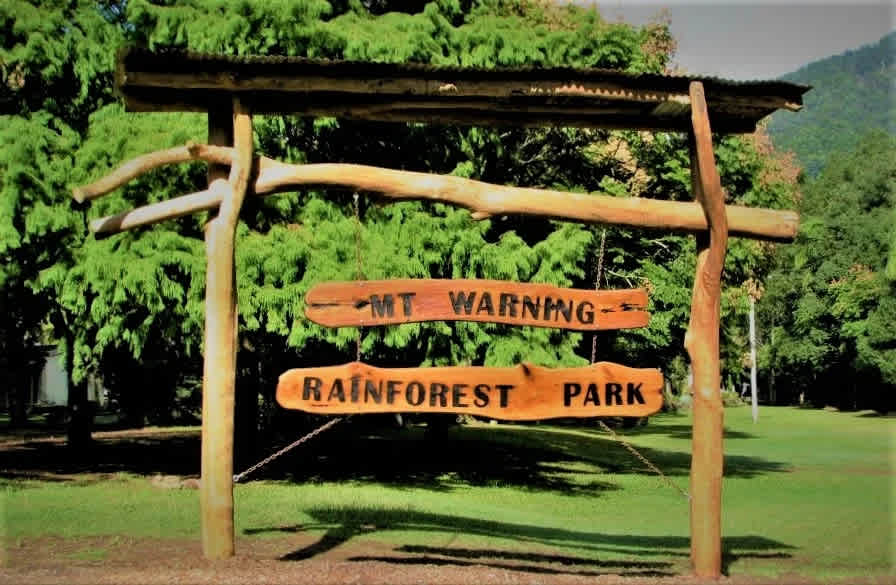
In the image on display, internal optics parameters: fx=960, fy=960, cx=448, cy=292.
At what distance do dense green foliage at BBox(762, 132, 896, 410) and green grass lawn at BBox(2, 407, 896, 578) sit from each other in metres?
27.8

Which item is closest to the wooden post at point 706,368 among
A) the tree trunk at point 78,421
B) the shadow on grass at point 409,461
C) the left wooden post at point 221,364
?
the left wooden post at point 221,364

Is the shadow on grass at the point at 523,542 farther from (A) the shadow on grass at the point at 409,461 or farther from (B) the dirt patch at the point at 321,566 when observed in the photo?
(A) the shadow on grass at the point at 409,461

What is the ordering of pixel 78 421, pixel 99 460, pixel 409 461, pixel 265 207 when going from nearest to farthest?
pixel 265 207
pixel 99 460
pixel 409 461
pixel 78 421

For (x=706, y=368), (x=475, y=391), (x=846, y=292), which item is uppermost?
(x=846, y=292)

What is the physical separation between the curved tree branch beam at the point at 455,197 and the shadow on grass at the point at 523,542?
2.87 m

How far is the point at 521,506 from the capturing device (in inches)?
607

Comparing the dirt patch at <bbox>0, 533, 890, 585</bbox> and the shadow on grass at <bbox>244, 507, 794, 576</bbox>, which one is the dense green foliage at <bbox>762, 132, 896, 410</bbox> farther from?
the dirt patch at <bbox>0, 533, 890, 585</bbox>

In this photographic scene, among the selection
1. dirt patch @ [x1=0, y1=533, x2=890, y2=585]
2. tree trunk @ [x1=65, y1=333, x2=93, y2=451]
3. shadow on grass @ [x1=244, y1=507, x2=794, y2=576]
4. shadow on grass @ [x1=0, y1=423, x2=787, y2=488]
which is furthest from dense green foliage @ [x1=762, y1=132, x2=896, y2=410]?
dirt patch @ [x1=0, y1=533, x2=890, y2=585]

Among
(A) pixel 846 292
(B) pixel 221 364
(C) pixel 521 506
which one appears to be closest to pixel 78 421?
(C) pixel 521 506

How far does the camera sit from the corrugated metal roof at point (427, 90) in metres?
7.22

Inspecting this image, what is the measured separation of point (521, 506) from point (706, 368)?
27.8 ft

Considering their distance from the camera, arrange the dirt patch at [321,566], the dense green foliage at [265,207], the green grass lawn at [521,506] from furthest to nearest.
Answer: the dense green foliage at [265,207]
the green grass lawn at [521,506]
the dirt patch at [321,566]

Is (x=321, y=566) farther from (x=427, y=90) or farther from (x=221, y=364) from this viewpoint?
(x=427, y=90)

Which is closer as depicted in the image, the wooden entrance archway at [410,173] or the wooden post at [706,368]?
the wooden entrance archway at [410,173]
